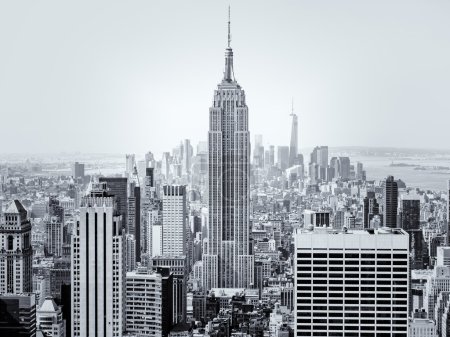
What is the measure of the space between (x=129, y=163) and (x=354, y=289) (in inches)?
122

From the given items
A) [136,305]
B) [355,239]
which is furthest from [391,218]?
[136,305]

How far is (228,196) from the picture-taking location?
13.9m

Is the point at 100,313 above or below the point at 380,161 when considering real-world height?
below

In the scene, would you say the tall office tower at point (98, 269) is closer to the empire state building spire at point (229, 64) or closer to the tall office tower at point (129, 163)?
the tall office tower at point (129, 163)

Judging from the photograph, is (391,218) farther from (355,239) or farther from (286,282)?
(355,239)

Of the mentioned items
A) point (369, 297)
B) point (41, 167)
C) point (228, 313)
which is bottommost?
point (228, 313)

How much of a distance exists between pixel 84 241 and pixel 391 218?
2.92m

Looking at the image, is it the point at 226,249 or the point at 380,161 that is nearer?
the point at 380,161

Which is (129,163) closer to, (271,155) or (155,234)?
(271,155)

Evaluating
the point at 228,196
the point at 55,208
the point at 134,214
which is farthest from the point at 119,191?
the point at 228,196

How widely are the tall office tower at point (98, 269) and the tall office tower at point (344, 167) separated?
2246 mm

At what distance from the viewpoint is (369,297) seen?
6.61 m

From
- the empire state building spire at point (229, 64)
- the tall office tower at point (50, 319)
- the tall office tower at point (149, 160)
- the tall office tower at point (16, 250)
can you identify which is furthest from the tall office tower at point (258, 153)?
the tall office tower at point (50, 319)

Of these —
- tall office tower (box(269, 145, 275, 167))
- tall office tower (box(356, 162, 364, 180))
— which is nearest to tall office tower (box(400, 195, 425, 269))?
tall office tower (box(356, 162, 364, 180))
